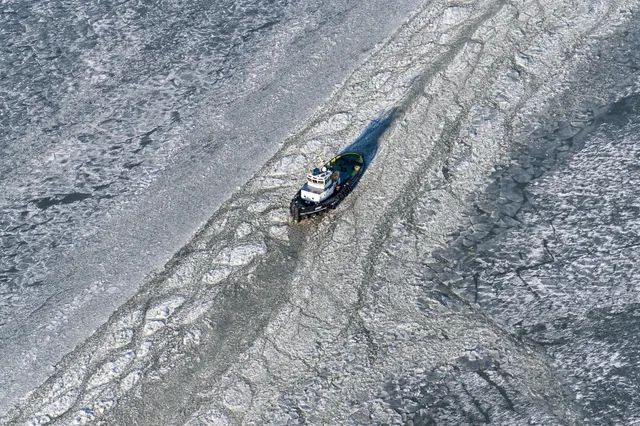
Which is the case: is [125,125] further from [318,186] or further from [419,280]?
[419,280]

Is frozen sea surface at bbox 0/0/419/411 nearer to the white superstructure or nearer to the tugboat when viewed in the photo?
the tugboat

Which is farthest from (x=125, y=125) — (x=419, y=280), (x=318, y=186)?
(x=419, y=280)

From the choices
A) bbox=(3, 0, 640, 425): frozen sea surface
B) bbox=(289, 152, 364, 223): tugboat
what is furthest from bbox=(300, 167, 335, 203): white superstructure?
bbox=(3, 0, 640, 425): frozen sea surface

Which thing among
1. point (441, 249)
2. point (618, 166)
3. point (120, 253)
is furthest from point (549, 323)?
point (120, 253)

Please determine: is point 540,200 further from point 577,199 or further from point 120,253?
point 120,253

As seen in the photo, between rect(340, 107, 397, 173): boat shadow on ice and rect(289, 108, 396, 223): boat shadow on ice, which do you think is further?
rect(340, 107, 397, 173): boat shadow on ice

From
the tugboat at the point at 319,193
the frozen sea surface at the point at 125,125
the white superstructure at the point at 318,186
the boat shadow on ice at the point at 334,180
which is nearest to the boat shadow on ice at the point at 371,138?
the boat shadow on ice at the point at 334,180

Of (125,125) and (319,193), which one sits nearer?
(319,193)
